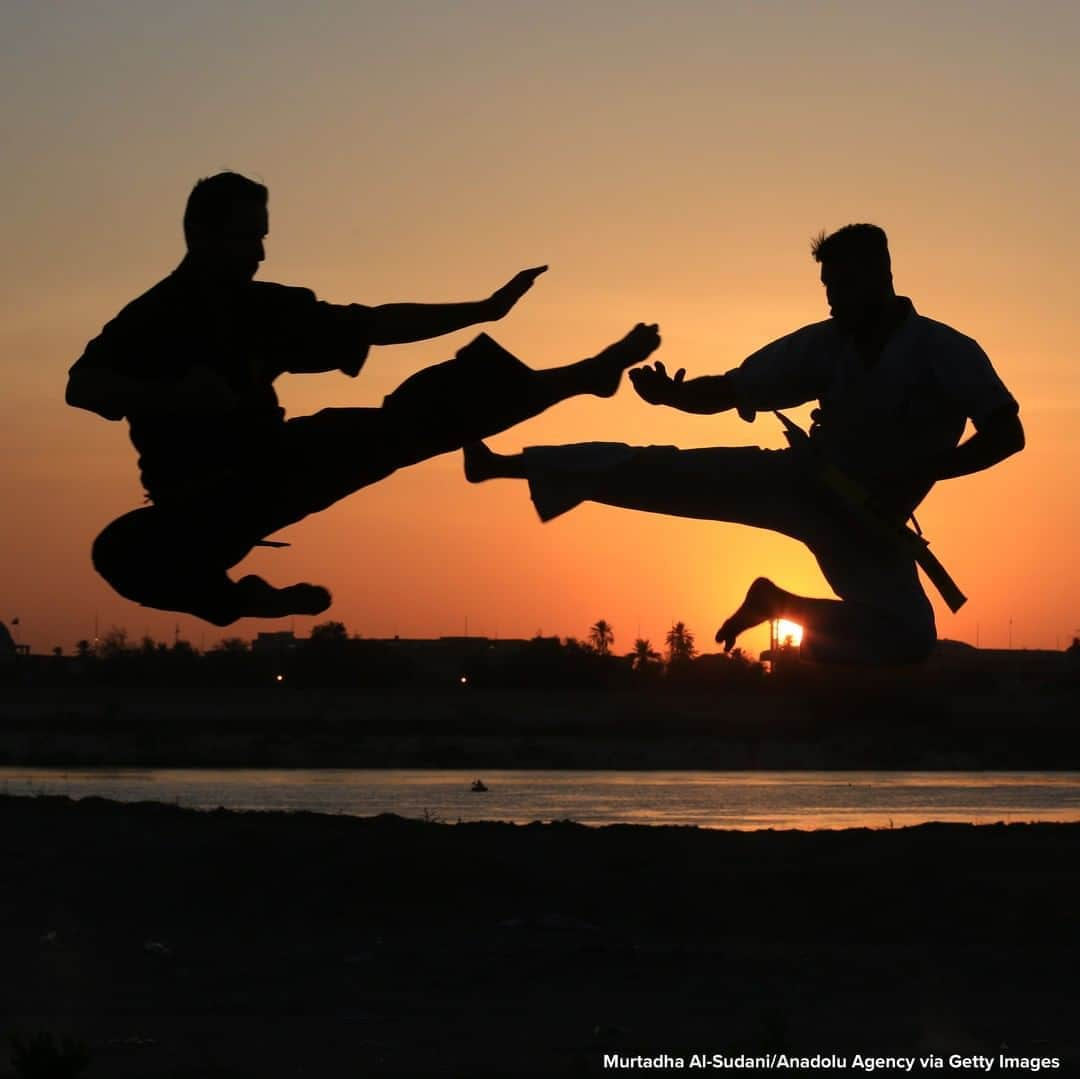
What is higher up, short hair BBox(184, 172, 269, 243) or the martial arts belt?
short hair BBox(184, 172, 269, 243)

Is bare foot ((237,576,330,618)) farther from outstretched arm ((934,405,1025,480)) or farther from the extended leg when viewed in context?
outstretched arm ((934,405,1025,480))

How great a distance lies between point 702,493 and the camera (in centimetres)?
929

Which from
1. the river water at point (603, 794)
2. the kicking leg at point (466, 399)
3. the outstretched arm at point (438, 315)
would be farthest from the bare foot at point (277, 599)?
the river water at point (603, 794)

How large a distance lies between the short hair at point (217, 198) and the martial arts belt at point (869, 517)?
2.81m

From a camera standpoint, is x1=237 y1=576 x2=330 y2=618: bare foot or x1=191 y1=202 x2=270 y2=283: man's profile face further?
x1=237 y1=576 x2=330 y2=618: bare foot

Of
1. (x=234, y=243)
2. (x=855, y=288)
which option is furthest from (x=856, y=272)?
(x=234, y=243)

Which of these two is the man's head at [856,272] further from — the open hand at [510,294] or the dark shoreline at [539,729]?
the dark shoreline at [539,729]

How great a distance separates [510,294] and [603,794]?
41565mm

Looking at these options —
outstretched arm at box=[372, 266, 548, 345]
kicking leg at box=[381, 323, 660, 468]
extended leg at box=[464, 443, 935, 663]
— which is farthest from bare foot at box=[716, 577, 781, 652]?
outstretched arm at box=[372, 266, 548, 345]

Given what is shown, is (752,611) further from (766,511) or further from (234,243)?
(234,243)

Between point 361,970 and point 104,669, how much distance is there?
99.7 meters

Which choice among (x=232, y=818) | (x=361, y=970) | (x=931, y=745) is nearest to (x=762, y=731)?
(x=931, y=745)

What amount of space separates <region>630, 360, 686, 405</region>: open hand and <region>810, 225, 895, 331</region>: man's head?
33.3 inches

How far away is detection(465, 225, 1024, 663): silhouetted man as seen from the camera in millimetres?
8789
